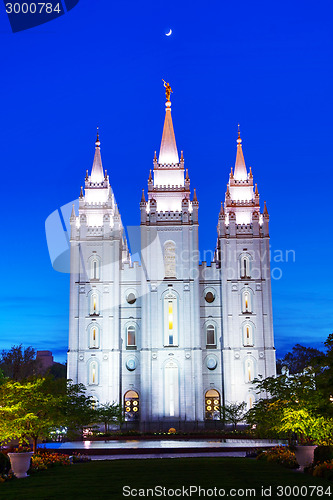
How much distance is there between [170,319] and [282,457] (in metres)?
37.5

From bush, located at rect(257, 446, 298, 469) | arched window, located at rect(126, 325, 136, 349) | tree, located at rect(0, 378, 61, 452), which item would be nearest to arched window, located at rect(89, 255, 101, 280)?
arched window, located at rect(126, 325, 136, 349)

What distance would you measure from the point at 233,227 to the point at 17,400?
41007 millimetres

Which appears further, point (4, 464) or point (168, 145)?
point (168, 145)

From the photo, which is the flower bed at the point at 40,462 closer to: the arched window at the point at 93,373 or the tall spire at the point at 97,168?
the arched window at the point at 93,373

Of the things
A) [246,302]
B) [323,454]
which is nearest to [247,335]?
[246,302]

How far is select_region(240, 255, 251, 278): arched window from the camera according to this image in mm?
65081

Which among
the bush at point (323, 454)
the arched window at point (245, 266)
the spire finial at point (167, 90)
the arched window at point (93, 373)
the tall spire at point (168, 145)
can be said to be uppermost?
the spire finial at point (167, 90)

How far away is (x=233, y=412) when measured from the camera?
194 ft

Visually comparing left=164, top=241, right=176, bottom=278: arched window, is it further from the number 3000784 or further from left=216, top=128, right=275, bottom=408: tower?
the number 3000784

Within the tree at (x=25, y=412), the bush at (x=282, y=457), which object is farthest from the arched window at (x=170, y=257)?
the bush at (x=282, y=457)

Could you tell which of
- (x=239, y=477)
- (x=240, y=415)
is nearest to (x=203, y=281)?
(x=240, y=415)

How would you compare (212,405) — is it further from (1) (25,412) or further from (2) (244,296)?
(1) (25,412)

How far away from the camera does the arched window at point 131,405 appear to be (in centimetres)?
6256

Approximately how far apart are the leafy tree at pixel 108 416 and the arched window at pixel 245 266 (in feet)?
60.6
